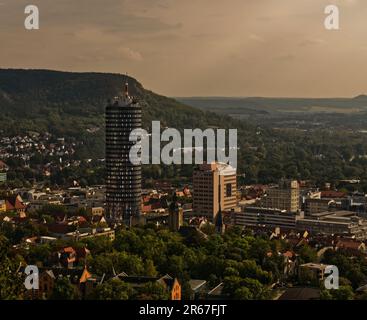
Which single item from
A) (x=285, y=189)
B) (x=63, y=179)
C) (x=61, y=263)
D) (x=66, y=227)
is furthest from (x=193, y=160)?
(x=61, y=263)

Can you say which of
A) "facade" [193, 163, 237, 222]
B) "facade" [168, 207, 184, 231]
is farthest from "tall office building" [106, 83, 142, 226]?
"facade" [168, 207, 184, 231]

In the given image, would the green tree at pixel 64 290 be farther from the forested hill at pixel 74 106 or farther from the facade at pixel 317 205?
the forested hill at pixel 74 106

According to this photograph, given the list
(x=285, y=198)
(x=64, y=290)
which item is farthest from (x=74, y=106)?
(x=64, y=290)

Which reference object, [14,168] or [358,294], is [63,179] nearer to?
[14,168]

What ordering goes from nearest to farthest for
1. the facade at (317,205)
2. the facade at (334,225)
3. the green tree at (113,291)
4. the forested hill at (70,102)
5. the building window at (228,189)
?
the green tree at (113,291), the facade at (334,225), the facade at (317,205), the building window at (228,189), the forested hill at (70,102)
